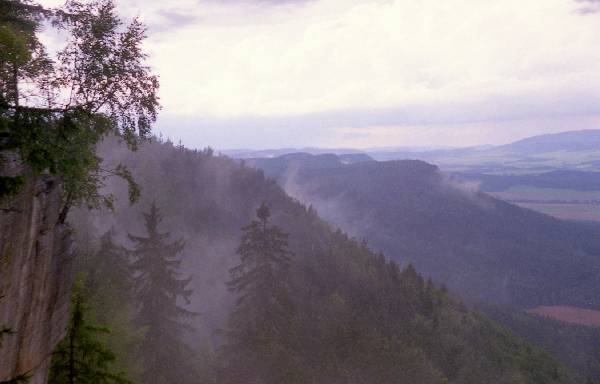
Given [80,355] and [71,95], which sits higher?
[71,95]

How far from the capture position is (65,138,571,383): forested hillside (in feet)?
128

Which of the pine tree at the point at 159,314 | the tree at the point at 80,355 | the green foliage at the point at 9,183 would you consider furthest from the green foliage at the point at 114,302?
the green foliage at the point at 9,183

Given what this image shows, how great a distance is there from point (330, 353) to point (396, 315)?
4431 cm

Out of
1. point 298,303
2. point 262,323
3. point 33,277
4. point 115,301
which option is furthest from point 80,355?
point 298,303

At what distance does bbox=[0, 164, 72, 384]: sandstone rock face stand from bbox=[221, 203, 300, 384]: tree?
75.2 ft

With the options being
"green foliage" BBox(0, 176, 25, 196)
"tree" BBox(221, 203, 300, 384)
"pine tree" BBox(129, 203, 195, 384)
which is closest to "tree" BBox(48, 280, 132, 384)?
"green foliage" BBox(0, 176, 25, 196)

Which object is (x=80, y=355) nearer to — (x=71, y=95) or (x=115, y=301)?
(x=71, y=95)

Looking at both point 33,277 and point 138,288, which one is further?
point 138,288

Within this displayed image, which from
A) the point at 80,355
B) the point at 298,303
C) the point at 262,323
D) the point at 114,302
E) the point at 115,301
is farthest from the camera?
the point at 298,303

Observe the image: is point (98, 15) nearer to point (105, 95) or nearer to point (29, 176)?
point (105, 95)

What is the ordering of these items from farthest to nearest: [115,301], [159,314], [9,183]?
[159,314]
[115,301]
[9,183]

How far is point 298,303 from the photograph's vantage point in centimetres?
6681

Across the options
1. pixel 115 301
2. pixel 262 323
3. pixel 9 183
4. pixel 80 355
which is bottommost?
pixel 262 323

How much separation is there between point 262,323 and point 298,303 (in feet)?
99.6
